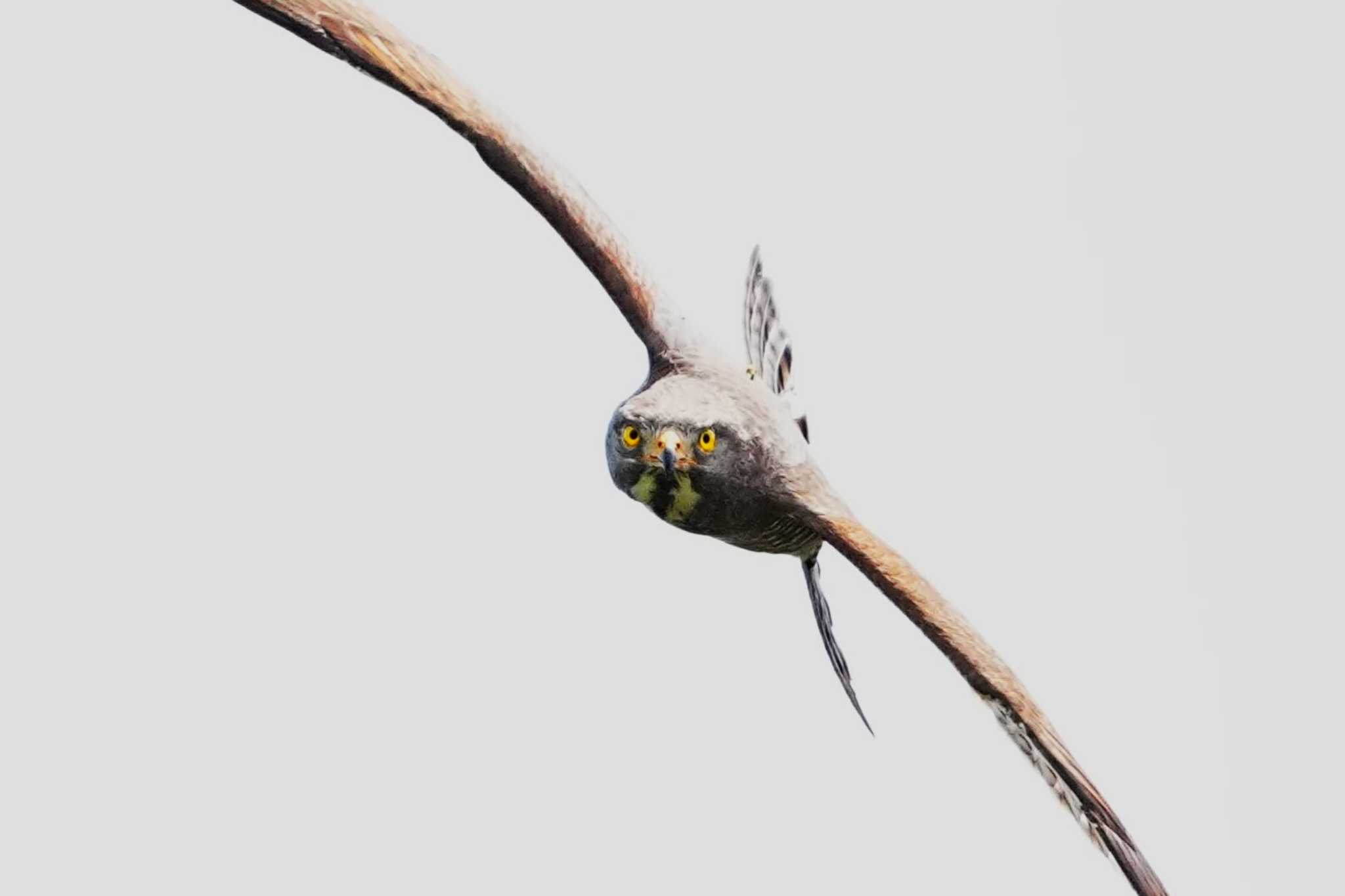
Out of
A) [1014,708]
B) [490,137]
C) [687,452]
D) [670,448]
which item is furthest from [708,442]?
[490,137]

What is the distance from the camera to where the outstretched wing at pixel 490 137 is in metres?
11.2

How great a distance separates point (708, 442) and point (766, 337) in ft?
7.10

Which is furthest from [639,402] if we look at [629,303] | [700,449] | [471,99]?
[471,99]

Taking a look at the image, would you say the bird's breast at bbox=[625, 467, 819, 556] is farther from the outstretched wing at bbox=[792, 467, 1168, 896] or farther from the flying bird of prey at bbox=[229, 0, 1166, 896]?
the outstretched wing at bbox=[792, 467, 1168, 896]

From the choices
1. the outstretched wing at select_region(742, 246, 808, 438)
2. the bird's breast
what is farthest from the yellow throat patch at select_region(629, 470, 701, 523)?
the outstretched wing at select_region(742, 246, 808, 438)

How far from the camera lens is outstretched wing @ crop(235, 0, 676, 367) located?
36.7 ft

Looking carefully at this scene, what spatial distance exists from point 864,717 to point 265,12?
442 cm

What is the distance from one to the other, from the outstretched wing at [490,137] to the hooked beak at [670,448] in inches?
37.5

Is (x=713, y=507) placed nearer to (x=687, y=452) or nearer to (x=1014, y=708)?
(x=687, y=452)

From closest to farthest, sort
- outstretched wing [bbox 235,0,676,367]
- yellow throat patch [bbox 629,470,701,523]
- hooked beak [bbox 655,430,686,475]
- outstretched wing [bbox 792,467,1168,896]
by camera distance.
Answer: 1. outstretched wing [bbox 792,467,1168,896]
2. hooked beak [bbox 655,430,686,475]
3. yellow throat patch [bbox 629,470,701,523]
4. outstretched wing [bbox 235,0,676,367]

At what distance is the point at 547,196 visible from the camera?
37.5 ft

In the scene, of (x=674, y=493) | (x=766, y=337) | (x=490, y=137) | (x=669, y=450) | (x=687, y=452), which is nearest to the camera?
(x=669, y=450)

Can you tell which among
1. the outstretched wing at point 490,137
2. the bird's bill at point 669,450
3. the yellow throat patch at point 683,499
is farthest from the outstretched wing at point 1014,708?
the outstretched wing at point 490,137

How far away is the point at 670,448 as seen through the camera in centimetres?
1030
